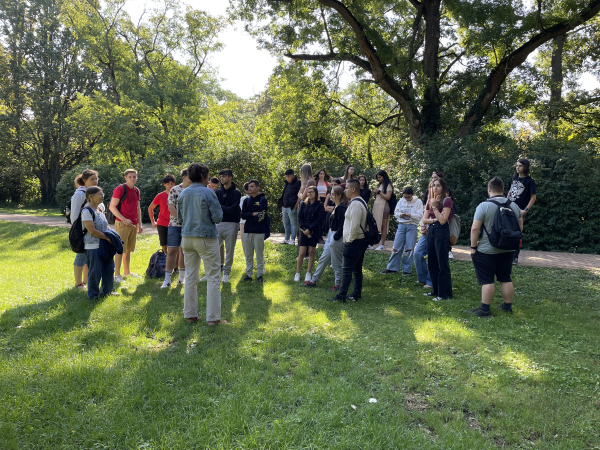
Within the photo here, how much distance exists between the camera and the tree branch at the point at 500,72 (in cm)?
1306

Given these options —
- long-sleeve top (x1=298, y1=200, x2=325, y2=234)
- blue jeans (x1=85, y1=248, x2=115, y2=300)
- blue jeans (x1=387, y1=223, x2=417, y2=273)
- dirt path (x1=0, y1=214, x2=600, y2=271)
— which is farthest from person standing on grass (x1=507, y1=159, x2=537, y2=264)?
blue jeans (x1=85, y1=248, x2=115, y2=300)

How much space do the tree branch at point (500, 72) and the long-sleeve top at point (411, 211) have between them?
7.43m

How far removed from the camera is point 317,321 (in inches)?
219

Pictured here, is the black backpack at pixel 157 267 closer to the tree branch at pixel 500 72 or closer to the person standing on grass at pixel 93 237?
the person standing on grass at pixel 93 237

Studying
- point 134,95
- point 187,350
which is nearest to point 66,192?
point 134,95

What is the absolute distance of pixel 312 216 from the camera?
7.57 m

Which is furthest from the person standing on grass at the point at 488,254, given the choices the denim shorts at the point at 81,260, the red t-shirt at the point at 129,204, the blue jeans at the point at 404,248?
the denim shorts at the point at 81,260

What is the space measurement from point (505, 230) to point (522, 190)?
3328 mm

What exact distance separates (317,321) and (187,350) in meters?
1.87

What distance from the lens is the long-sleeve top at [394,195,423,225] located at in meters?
8.26

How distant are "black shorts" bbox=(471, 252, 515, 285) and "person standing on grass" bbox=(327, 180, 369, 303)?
1787 millimetres

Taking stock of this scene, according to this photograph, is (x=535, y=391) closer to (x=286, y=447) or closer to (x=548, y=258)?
(x=286, y=447)

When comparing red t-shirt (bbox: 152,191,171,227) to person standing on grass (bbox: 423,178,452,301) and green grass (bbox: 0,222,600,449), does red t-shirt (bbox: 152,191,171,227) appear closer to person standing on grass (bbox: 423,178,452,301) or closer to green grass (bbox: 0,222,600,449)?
green grass (bbox: 0,222,600,449)

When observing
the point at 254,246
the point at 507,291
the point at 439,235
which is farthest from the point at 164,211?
the point at 507,291
